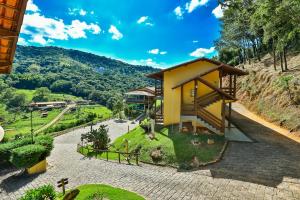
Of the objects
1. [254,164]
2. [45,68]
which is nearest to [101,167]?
[254,164]

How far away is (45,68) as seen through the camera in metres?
185

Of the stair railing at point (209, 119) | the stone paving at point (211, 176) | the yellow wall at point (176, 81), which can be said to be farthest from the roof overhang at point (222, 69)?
the stone paving at point (211, 176)

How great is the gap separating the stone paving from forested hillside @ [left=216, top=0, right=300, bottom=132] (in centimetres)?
733

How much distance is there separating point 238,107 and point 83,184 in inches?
1081

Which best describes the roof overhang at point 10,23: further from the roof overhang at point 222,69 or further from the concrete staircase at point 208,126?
the roof overhang at point 222,69

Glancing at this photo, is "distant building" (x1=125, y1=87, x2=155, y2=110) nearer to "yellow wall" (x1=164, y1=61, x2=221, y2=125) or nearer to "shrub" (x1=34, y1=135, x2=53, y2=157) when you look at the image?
"yellow wall" (x1=164, y1=61, x2=221, y2=125)

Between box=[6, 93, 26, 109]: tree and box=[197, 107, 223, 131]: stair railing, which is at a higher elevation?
box=[6, 93, 26, 109]: tree

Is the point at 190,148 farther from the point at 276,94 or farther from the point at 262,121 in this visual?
the point at 276,94

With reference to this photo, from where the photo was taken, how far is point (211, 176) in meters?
12.4

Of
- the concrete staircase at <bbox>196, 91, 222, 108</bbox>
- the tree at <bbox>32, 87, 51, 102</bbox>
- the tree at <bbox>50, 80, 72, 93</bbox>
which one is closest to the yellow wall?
the concrete staircase at <bbox>196, 91, 222, 108</bbox>

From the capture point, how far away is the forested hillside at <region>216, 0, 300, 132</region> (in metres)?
16.0

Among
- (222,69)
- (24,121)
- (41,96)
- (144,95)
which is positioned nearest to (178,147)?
(222,69)

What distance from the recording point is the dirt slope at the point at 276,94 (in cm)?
2244

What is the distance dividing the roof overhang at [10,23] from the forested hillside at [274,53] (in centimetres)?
1557
